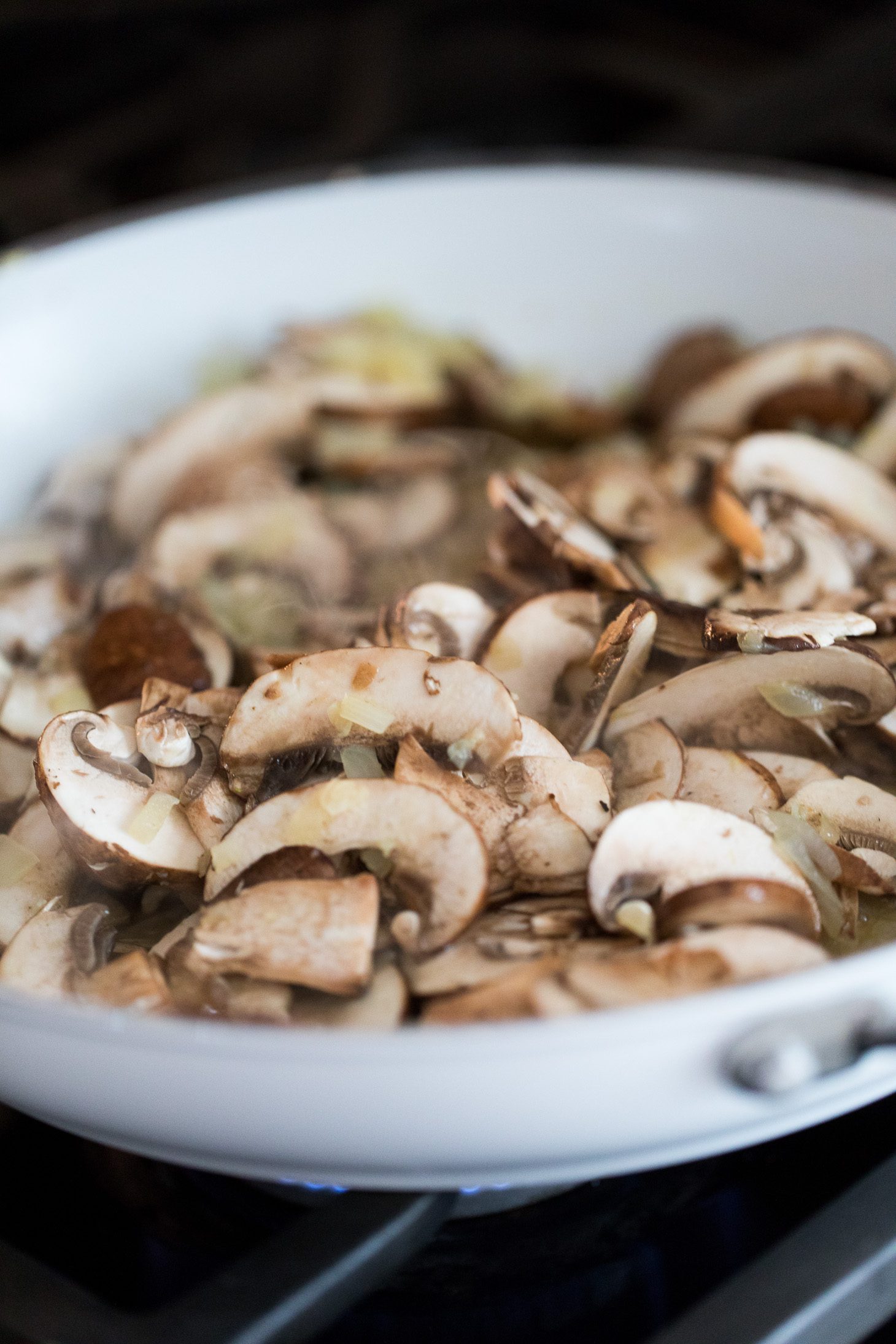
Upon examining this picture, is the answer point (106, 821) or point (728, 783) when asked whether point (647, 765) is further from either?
point (106, 821)

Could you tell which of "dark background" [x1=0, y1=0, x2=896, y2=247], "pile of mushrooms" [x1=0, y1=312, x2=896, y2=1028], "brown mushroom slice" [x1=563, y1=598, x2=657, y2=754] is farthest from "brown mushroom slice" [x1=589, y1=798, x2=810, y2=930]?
"dark background" [x1=0, y1=0, x2=896, y2=247]

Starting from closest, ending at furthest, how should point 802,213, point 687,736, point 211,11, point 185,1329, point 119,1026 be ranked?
point 119,1026, point 185,1329, point 687,736, point 802,213, point 211,11

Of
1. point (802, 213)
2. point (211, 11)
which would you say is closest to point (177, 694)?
point (802, 213)

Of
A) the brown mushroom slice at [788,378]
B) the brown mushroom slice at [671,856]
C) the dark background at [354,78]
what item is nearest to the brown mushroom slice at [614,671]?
the brown mushroom slice at [671,856]

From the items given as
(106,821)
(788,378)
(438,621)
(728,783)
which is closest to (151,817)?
(106,821)

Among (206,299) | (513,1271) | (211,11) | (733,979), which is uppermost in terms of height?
(211,11)

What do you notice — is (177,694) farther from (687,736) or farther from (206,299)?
(206,299)
